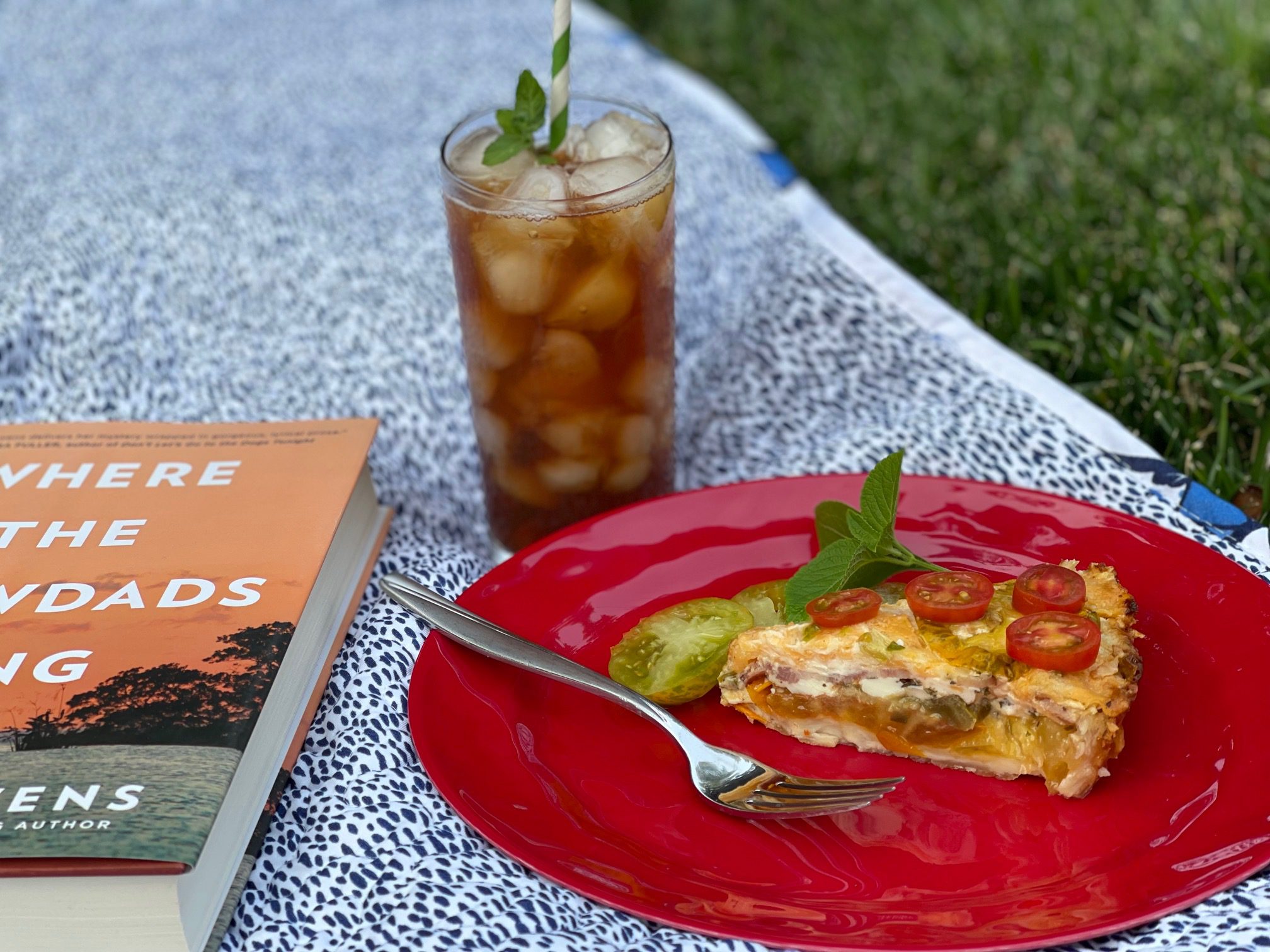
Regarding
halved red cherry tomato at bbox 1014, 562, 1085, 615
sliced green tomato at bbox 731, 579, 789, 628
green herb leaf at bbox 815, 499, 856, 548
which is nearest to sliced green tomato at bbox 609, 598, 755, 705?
sliced green tomato at bbox 731, 579, 789, 628

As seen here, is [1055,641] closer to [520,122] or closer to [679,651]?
[679,651]

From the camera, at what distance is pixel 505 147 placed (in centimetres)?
138

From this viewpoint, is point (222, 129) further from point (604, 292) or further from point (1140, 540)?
point (1140, 540)

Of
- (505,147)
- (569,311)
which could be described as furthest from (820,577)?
(505,147)

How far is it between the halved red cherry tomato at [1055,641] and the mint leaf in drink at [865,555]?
0.48 feet

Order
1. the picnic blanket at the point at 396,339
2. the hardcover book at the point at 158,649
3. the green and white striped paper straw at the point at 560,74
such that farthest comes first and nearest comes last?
the green and white striped paper straw at the point at 560,74 < the picnic blanket at the point at 396,339 < the hardcover book at the point at 158,649

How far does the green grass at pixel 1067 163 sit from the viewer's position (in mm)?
1906

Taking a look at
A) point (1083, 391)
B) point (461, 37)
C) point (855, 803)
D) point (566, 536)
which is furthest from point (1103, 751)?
point (461, 37)

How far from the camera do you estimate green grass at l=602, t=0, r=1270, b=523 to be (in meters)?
1.91

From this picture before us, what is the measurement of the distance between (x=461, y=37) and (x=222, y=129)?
0.66m

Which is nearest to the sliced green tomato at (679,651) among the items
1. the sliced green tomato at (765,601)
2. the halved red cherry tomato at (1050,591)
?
the sliced green tomato at (765,601)

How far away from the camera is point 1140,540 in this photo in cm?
134

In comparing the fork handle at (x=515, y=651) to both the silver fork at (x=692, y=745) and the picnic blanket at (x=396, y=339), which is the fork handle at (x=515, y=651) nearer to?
the silver fork at (x=692, y=745)

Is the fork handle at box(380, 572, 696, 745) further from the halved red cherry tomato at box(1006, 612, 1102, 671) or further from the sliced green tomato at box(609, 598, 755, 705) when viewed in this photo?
the halved red cherry tomato at box(1006, 612, 1102, 671)
